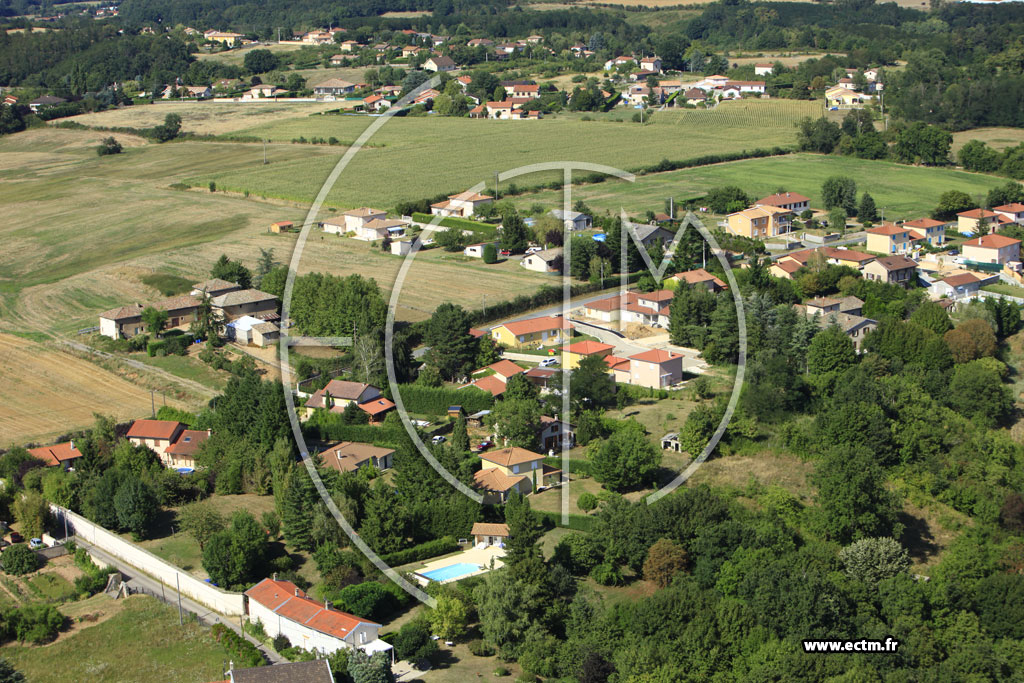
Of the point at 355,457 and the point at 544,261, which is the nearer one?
the point at 355,457

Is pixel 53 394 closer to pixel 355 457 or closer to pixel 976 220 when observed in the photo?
pixel 355 457

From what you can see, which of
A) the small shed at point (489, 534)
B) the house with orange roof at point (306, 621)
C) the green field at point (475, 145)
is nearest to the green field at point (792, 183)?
the green field at point (475, 145)

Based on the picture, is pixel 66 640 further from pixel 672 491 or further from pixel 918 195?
pixel 918 195

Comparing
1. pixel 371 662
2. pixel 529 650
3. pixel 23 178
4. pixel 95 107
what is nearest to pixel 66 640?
pixel 371 662

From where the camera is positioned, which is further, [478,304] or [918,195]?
[918,195]

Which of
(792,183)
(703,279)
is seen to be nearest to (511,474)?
(703,279)

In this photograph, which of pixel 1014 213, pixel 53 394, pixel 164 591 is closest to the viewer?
pixel 164 591
